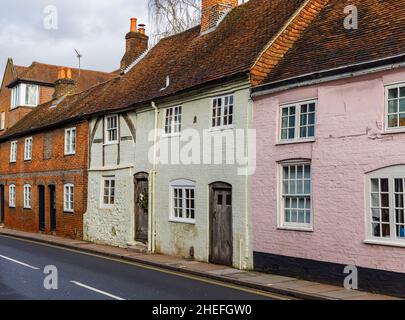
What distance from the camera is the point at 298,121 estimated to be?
1298 centimetres

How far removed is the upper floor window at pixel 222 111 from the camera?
49.8 feet

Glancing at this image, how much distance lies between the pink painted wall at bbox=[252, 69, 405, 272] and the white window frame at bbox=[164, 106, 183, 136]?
15.6 feet

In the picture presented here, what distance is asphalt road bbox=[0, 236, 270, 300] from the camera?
10492 millimetres

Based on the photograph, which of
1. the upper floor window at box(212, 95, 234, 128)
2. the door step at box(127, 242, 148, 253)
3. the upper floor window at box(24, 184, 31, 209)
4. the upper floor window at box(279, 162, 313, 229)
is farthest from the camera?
the upper floor window at box(24, 184, 31, 209)

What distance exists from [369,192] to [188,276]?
5.37 meters

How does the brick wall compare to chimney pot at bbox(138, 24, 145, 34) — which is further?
chimney pot at bbox(138, 24, 145, 34)

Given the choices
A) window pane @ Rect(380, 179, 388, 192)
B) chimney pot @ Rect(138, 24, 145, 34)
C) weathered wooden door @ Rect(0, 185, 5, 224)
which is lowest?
weathered wooden door @ Rect(0, 185, 5, 224)

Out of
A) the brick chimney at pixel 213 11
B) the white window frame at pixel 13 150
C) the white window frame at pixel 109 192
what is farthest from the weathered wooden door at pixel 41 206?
the brick chimney at pixel 213 11

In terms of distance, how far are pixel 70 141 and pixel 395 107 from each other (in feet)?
59.3

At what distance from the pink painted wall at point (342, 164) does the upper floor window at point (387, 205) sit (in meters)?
0.17

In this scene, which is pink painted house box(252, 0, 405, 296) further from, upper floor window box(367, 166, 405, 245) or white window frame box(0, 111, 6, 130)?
white window frame box(0, 111, 6, 130)

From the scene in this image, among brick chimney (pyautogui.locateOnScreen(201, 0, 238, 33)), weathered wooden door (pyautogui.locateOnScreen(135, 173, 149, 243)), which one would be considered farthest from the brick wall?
brick chimney (pyautogui.locateOnScreen(201, 0, 238, 33))

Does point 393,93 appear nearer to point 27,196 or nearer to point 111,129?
point 111,129
